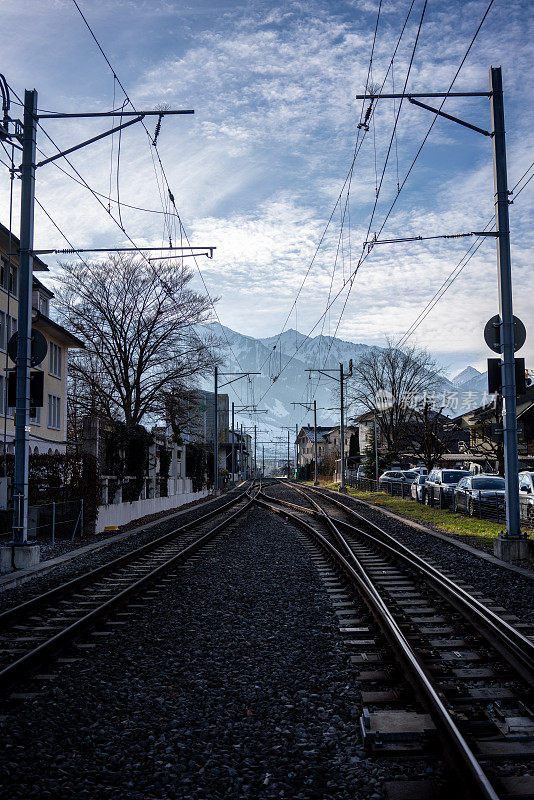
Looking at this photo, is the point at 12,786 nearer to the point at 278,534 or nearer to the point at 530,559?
the point at 530,559

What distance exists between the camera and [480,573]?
1155 cm

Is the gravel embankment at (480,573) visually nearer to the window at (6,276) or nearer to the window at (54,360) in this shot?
the window at (6,276)

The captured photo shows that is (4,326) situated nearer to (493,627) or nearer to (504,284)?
(504,284)

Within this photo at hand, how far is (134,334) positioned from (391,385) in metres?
36.9

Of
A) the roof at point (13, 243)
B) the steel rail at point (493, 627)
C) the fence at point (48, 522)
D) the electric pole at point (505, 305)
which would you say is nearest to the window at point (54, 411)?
the roof at point (13, 243)

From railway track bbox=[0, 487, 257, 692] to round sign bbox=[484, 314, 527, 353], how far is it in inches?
284

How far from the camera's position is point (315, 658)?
650 centimetres

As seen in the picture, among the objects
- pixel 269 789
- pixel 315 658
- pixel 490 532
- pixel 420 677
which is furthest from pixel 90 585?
pixel 490 532

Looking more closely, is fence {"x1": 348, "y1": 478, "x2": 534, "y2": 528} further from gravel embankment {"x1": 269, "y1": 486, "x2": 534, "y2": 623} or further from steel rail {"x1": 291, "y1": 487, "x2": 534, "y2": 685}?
steel rail {"x1": 291, "y1": 487, "x2": 534, "y2": 685}

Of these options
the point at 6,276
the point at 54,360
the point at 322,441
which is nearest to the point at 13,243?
the point at 6,276

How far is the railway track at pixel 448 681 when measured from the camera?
4.05 meters

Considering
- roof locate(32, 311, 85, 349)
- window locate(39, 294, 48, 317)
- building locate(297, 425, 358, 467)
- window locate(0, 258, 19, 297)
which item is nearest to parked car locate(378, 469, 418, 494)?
roof locate(32, 311, 85, 349)

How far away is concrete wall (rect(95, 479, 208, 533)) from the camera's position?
71.4ft

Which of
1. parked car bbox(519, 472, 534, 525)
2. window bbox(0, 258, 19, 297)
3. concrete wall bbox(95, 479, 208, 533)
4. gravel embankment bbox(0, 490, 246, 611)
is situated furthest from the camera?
window bbox(0, 258, 19, 297)
